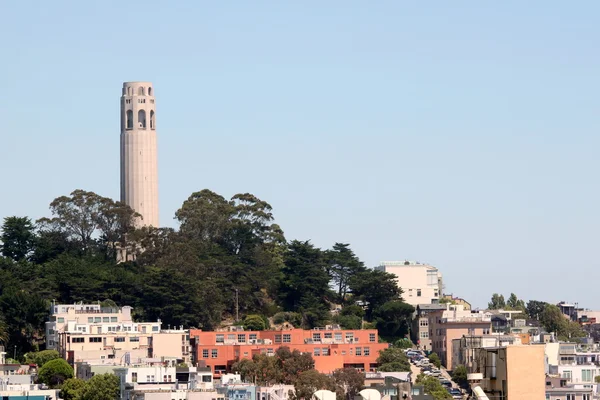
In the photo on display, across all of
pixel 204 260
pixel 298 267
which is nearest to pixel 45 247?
pixel 204 260

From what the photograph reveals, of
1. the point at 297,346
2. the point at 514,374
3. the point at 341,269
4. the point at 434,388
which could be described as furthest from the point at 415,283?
the point at 514,374

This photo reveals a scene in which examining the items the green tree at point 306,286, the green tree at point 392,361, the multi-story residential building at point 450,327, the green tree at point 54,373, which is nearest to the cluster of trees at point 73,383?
the green tree at point 54,373

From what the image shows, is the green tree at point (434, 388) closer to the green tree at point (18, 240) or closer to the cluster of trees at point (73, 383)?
the cluster of trees at point (73, 383)

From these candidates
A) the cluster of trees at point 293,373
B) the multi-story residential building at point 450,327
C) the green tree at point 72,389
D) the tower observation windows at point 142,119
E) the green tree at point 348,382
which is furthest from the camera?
the tower observation windows at point 142,119

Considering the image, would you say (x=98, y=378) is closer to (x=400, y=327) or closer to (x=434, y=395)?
(x=434, y=395)

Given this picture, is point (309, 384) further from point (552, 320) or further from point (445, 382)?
point (552, 320)

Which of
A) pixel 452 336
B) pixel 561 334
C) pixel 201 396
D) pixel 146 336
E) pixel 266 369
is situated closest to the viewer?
pixel 201 396
